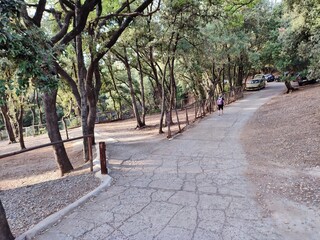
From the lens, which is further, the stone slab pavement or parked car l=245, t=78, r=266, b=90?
parked car l=245, t=78, r=266, b=90

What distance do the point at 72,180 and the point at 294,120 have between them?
9.26 meters

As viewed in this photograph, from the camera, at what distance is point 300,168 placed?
19.6 ft

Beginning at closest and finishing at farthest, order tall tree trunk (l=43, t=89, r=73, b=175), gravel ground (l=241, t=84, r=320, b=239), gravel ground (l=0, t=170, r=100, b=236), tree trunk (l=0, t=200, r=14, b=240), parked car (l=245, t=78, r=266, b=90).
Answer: tree trunk (l=0, t=200, r=14, b=240), gravel ground (l=241, t=84, r=320, b=239), gravel ground (l=0, t=170, r=100, b=236), tall tree trunk (l=43, t=89, r=73, b=175), parked car (l=245, t=78, r=266, b=90)

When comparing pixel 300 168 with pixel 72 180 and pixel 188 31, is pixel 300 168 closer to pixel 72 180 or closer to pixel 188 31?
pixel 72 180

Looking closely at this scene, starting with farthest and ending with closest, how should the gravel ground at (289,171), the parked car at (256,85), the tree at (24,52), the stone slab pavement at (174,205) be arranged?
the parked car at (256,85)
the gravel ground at (289,171)
the stone slab pavement at (174,205)
the tree at (24,52)

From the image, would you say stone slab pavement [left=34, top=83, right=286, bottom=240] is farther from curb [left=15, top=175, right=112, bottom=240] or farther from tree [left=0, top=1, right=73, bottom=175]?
tree [left=0, top=1, right=73, bottom=175]

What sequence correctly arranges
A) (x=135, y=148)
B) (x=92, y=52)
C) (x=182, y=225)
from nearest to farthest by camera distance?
(x=182, y=225) → (x=92, y=52) → (x=135, y=148)

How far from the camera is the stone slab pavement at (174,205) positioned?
373 centimetres

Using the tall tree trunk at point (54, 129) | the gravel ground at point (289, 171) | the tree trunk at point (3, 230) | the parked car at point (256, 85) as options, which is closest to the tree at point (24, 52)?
the tree trunk at point (3, 230)

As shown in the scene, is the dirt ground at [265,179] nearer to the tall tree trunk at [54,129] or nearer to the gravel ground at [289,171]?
the gravel ground at [289,171]

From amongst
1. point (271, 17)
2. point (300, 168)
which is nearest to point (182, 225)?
point (300, 168)

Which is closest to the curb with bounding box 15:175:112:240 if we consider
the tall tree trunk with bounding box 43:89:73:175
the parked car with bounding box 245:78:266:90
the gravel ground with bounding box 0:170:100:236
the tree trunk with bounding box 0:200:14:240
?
the tree trunk with bounding box 0:200:14:240

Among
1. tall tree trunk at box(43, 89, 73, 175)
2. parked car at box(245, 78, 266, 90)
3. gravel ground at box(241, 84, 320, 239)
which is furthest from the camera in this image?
parked car at box(245, 78, 266, 90)

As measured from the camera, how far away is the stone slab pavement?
3.73 metres
